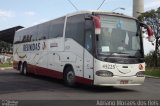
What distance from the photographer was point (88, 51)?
17.5 m

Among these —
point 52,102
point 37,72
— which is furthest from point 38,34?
point 52,102

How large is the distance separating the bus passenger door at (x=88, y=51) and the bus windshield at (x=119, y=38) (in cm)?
47

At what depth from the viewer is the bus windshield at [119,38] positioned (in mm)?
17031

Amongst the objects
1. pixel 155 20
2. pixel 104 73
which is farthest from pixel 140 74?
pixel 155 20

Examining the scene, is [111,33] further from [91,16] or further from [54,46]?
[54,46]

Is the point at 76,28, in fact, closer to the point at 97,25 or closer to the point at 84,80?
the point at 84,80

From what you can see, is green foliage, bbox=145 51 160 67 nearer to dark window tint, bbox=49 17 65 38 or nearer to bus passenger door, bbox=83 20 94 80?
dark window tint, bbox=49 17 65 38

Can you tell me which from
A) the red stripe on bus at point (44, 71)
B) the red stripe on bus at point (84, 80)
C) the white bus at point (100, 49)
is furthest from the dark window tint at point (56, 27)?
the red stripe on bus at point (84, 80)

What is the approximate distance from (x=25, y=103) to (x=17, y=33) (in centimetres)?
1856

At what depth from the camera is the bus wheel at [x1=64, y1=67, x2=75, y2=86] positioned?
19.1 metres

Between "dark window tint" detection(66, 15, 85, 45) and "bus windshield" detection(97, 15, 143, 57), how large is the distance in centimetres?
126

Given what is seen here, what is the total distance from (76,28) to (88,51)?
181cm

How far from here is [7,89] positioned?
17562 mm

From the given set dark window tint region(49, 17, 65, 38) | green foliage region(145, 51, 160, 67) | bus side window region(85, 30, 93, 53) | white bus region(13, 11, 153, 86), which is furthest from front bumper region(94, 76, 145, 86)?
green foliage region(145, 51, 160, 67)
